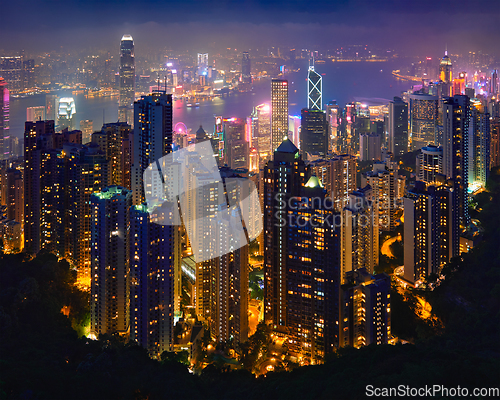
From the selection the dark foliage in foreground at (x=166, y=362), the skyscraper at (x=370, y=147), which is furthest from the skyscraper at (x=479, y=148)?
the dark foliage in foreground at (x=166, y=362)

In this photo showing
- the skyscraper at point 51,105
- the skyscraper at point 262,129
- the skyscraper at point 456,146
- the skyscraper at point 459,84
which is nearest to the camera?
the skyscraper at point 456,146

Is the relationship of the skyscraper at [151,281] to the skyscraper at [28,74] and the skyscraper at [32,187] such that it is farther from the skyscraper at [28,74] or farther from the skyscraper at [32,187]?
the skyscraper at [28,74]

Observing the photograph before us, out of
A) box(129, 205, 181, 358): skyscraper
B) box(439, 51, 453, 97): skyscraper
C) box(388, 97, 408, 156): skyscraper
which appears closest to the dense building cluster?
box(129, 205, 181, 358): skyscraper

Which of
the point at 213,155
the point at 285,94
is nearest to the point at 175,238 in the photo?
the point at 213,155

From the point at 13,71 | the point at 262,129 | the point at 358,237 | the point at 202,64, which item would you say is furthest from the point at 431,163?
the point at 13,71

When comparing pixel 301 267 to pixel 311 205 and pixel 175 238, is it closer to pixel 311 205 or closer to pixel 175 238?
pixel 311 205

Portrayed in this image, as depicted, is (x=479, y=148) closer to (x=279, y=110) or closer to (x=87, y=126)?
(x=279, y=110)
